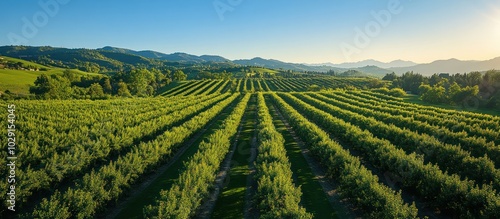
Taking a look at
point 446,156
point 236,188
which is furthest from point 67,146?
point 446,156

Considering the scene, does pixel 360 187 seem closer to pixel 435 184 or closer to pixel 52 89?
pixel 435 184

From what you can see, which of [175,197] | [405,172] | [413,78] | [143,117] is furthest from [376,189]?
[413,78]

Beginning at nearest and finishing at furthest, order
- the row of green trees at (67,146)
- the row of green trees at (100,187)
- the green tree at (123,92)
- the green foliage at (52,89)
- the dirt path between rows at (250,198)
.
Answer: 1. the row of green trees at (100,187)
2. the dirt path between rows at (250,198)
3. the row of green trees at (67,146)
4. the green foliage at (52,89)
5. the green tree at (123,92)

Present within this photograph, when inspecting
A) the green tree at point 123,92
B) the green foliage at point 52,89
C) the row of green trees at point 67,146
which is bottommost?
the green tree at point 123,92

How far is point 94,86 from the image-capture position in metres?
107

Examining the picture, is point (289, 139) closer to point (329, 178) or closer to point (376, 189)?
point (329, 178)

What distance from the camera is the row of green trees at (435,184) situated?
47.1ft

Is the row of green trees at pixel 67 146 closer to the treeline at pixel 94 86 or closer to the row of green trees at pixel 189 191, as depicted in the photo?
the row of green trees at pixel 189 191

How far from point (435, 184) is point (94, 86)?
115m

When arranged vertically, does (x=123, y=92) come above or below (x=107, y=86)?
below

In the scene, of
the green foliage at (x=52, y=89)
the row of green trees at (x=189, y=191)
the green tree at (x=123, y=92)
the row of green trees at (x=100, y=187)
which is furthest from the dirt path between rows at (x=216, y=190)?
the green tree at (x=123, y=92)

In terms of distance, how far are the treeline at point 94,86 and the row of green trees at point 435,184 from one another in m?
83.2

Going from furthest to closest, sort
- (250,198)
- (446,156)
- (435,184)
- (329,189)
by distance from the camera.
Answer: (446,156), (329,189), (250,198), (435,184)

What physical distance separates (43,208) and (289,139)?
27589mm
